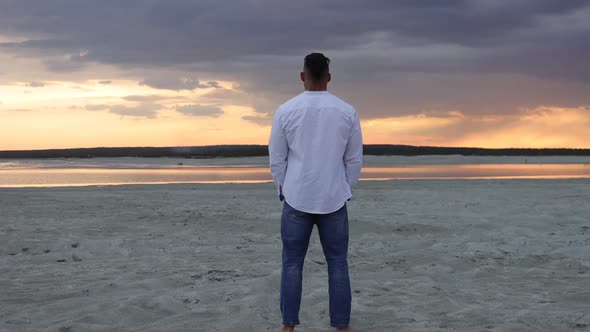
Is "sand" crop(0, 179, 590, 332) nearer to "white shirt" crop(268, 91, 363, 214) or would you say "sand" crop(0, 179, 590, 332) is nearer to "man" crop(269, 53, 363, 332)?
"man" crop(269, 53, 363, 332)

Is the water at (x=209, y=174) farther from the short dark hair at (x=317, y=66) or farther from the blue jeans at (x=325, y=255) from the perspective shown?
the short dark hair at (x=317, y=66)

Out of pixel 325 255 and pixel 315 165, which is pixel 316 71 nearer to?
pixel 315 165

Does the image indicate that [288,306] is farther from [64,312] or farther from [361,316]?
[64,312]

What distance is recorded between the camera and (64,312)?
5.98 m

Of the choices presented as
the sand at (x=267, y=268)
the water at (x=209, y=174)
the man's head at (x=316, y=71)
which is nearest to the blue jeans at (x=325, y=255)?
the sand at (x=267, y=268)

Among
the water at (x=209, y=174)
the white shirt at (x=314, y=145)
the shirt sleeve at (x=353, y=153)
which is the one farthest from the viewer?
the water at (x=209, y=174)

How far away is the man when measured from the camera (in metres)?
4.77

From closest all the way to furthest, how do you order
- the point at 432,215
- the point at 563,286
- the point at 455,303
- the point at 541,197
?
1. the point at 455,303
2. the point at 563,286
3. the point at 432,215
4. the point at 541,197

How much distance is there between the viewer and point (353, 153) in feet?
16.1

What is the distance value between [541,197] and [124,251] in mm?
11338

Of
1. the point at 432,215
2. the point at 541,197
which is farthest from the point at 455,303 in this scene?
the point at 541,197

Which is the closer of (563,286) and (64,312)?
(64,312)

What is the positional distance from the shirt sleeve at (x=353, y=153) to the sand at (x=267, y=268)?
4.81ft

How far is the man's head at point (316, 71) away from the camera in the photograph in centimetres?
485
